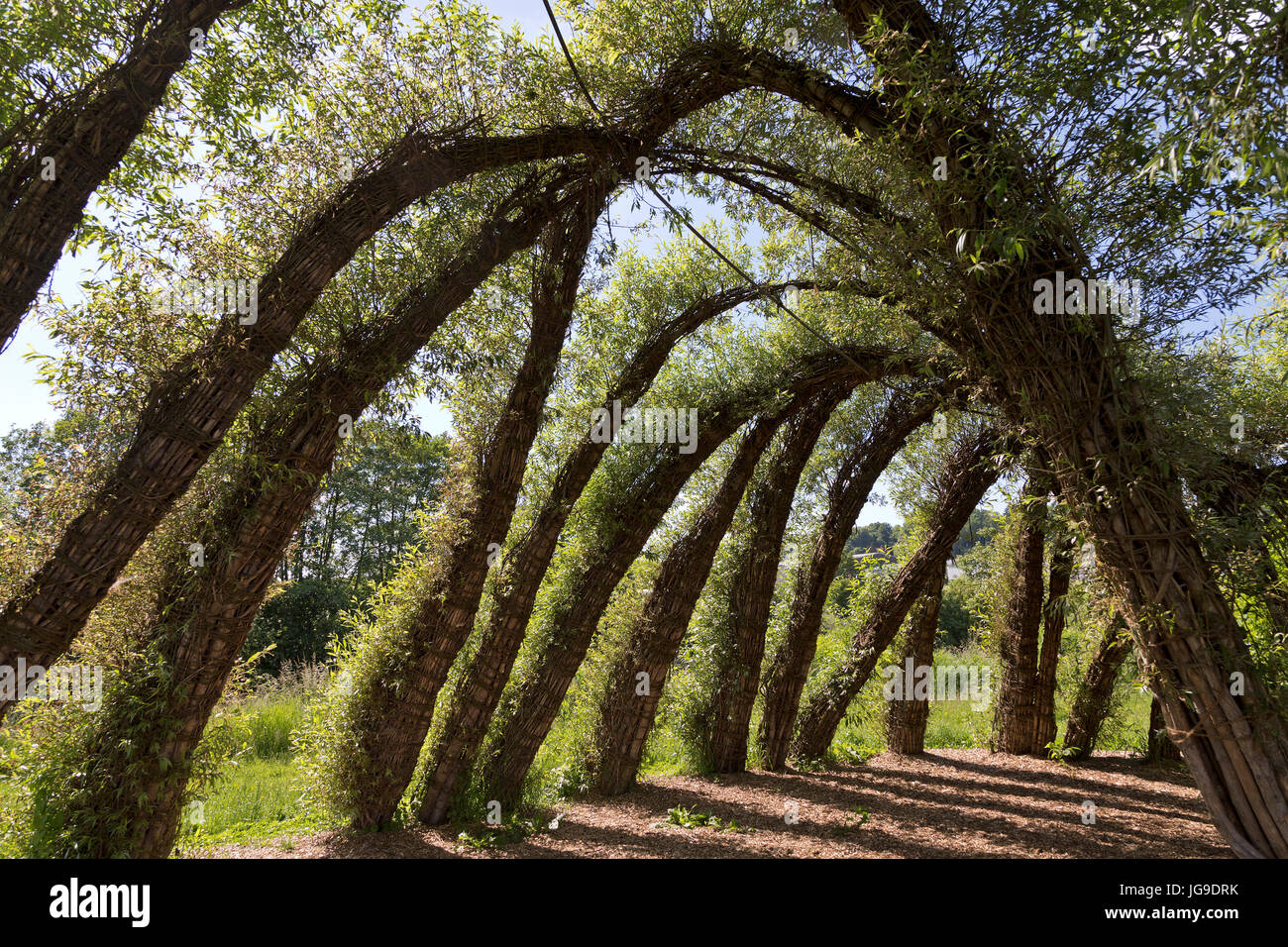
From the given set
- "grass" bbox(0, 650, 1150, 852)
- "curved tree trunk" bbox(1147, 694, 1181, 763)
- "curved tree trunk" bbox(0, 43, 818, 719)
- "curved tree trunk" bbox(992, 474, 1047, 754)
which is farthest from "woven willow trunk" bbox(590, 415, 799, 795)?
"curved tree trunk" bbox(1147, 694, 1181, 763)

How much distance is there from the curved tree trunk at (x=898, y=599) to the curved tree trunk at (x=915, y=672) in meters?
0.80

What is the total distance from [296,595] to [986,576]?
21838mm

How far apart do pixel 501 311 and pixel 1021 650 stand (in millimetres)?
8598

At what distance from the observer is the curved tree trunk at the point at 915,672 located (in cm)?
1049

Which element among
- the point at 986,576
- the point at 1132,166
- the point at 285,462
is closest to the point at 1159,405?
the point at 1132,166

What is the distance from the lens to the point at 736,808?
6.85m

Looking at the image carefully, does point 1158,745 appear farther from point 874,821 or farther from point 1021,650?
point 874,821

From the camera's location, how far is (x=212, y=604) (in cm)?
337

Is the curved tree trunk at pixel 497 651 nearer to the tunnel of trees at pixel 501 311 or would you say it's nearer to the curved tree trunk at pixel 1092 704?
the tunnel of trees at pixel 501 311

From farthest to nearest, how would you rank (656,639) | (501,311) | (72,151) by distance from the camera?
Result: 1. (656,639)
2. (501,311)
3. (72,151)

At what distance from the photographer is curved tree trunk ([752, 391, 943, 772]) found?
361 inches
